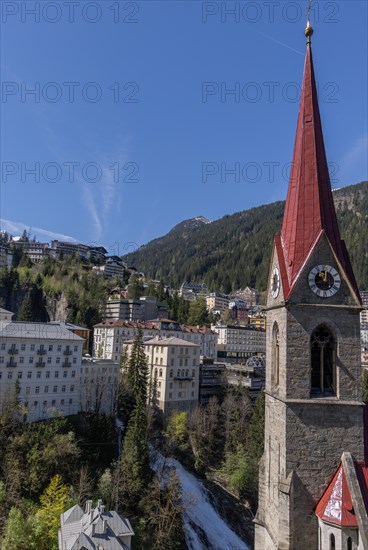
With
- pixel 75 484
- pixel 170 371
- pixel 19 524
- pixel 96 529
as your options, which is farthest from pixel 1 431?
pixel 170 371

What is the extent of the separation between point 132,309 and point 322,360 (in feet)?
360

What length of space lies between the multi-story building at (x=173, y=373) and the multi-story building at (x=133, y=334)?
1181cm

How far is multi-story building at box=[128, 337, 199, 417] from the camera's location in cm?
7544

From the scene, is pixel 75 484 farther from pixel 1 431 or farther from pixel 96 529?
pixel 96 529

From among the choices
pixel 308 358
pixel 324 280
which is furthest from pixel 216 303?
pixel 308 358

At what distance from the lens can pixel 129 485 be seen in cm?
4622

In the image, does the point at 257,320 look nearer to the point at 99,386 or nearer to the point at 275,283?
the point at 99,386

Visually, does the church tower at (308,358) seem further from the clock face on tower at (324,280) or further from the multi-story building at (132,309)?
the multi-story building at (132,309)

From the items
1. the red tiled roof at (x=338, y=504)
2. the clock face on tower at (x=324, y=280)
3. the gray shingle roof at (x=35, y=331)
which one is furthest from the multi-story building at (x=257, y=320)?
the red tiled roof at (x=338, y=504)

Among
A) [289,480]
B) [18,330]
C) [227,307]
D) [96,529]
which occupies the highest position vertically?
[227,307]

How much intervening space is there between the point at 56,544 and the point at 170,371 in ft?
135

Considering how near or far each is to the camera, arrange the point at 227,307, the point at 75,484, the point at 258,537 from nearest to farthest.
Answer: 1. the point at 258,537
2. the point at 75,484
3. the point at 227,307

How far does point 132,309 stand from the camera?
409 feet

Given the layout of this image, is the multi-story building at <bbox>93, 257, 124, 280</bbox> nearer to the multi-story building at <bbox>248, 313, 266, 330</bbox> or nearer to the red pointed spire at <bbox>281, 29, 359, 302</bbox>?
the multi-story building at <bbox>248, 313, 266, 330</bbox>
